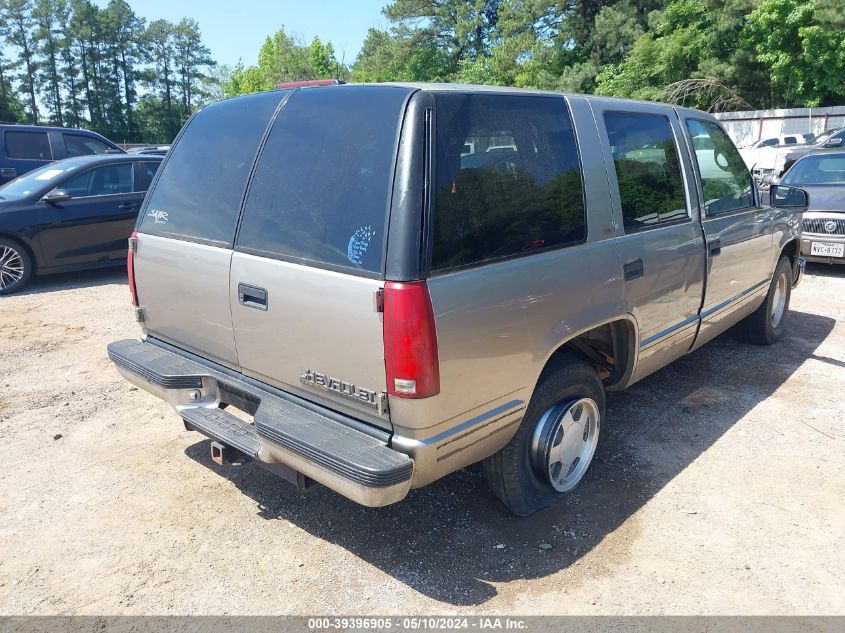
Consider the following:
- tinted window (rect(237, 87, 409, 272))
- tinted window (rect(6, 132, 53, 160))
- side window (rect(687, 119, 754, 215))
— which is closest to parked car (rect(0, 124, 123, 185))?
tinted window (rect(6, 132, 53, 160))

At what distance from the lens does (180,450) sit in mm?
4043

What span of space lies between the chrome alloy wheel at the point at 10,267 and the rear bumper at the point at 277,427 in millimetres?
5386

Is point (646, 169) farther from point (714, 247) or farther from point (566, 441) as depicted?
point (566, 441)

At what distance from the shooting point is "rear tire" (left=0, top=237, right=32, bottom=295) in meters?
7.92

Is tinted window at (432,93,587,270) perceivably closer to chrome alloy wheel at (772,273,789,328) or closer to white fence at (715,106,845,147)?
chrome alloy wheel at (772,273,789,328)

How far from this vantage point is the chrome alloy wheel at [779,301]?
590 centimetres

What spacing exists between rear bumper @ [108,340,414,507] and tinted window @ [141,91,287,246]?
0.68 metres

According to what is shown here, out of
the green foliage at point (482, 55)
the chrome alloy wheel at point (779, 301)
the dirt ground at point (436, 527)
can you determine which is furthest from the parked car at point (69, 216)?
the green foliage at point (482, 55)

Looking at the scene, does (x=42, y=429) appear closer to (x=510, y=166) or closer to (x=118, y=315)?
(x=118, y=315)

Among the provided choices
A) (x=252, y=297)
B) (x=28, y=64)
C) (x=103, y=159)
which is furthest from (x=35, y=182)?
(x=28, y=64)

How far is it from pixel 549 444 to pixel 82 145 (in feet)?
37.4

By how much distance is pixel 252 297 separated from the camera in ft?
9.71

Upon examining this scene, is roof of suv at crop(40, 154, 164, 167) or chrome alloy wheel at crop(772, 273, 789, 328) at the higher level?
roof of suv at crop(40, 154, 164, 167)

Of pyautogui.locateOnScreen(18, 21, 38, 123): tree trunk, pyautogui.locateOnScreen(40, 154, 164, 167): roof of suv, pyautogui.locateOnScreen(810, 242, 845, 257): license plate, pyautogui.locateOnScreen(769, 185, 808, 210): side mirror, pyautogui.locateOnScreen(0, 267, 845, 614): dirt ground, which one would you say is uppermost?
pyautogui.locateOnScreen(18, 21, 38, 123): tree trunk
